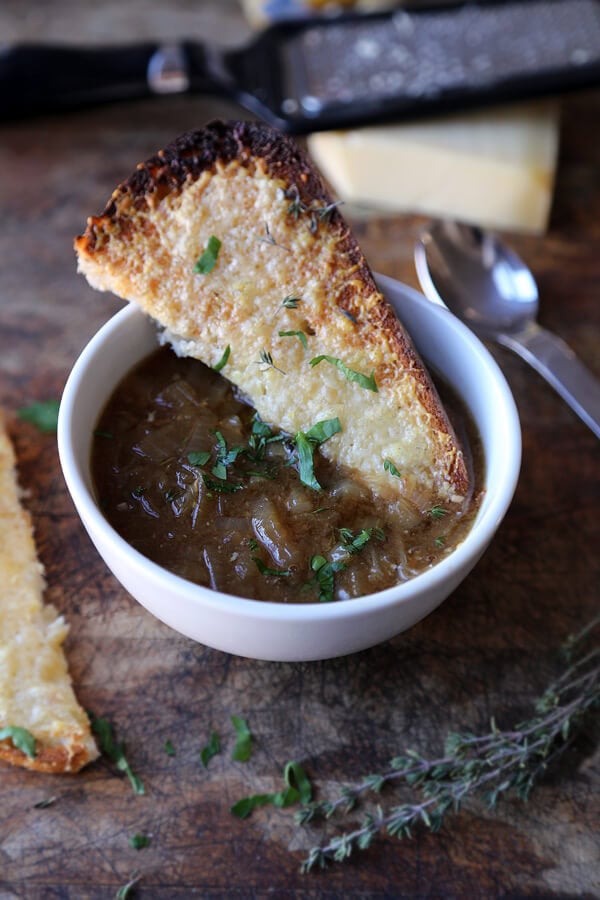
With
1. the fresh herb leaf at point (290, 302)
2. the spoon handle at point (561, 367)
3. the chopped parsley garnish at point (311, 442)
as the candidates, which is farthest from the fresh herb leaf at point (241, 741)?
the spoon handle at point (561, 367)

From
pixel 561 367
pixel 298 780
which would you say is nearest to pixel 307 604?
pixel 298 780

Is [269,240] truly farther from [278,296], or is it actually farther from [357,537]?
[357,537]

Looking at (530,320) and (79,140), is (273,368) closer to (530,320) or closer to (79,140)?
(530,320)

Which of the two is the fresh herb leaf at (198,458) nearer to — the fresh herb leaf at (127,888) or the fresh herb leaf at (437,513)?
the fresh herb leaf at (437,513)

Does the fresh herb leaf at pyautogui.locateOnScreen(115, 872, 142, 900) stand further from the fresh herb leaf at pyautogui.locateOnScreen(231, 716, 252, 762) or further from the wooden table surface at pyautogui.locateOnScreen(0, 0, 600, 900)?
the fresh herb leaf at pyautogui.locateOnScreen(231, 716, 252, 762)

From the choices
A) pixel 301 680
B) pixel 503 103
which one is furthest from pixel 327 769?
pixel 503 103

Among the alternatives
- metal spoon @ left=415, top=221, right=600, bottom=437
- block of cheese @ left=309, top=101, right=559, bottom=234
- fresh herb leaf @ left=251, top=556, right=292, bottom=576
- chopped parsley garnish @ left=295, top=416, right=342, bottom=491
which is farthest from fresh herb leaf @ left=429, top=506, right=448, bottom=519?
block of cheese @ left=309, top=101, right=559, bottom=234
